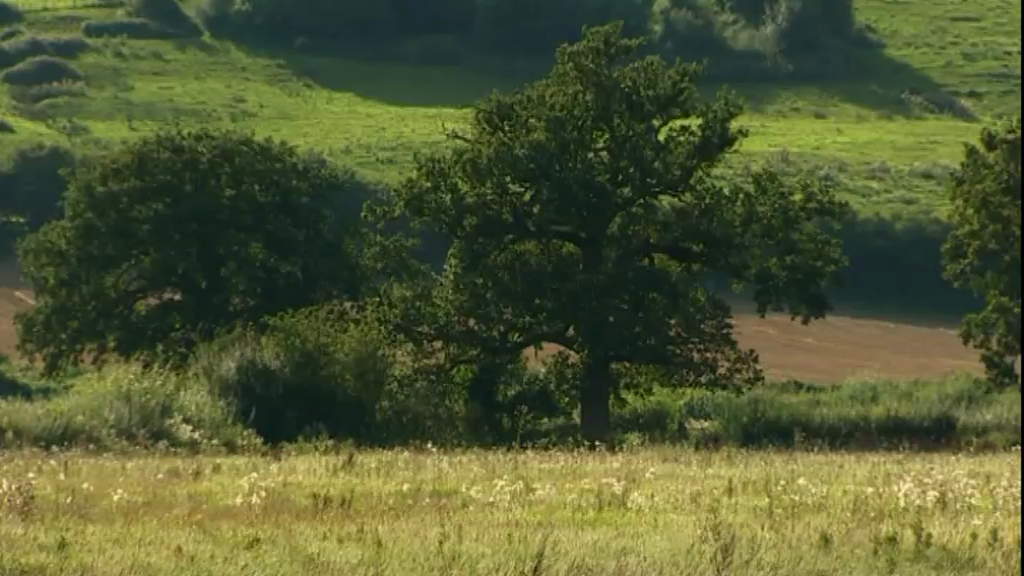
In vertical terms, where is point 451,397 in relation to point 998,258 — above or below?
below

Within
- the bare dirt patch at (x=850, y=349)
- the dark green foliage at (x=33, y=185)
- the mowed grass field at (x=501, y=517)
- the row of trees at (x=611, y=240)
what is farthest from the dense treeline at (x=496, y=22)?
the mowed grass field at (x=501, y=517)

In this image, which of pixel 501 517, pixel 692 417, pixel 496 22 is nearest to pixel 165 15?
pixel 496 22

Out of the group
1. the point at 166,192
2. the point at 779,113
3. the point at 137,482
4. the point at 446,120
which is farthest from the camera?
the point at 779,113

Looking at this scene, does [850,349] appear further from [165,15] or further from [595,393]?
[165,15]

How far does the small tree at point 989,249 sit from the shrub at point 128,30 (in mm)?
77703

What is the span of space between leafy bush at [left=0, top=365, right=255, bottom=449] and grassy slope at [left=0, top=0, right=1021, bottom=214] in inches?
2204

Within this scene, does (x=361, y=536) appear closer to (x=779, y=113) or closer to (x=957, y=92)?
(x=779, y=113)

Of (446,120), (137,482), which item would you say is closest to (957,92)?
(446,120)

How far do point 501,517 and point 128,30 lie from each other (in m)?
Answer: 98.9

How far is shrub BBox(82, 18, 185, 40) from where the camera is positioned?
357 ft

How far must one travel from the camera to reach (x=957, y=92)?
10931cm

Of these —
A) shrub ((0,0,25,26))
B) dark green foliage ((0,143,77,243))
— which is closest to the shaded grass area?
dark green foliage ((0,143,77,243))

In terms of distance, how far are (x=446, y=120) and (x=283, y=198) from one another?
55.5m

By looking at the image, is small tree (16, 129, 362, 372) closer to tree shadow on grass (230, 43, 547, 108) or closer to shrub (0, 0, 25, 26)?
tree shadow on grass (230, 43, 547, 108)
